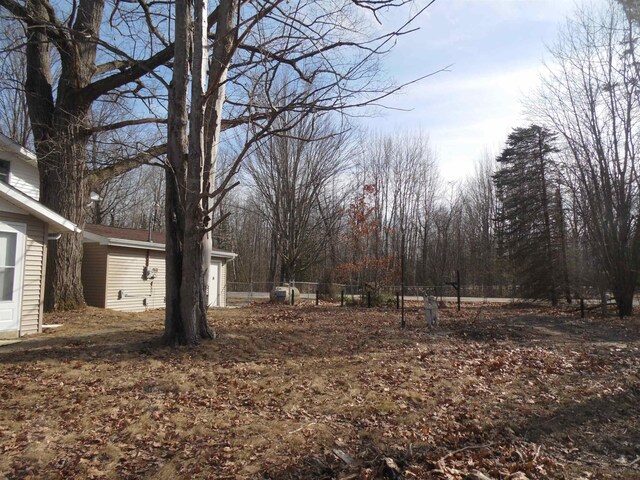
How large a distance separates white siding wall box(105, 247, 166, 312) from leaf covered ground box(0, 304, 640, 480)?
297 inches

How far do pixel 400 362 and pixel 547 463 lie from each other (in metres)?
3.72

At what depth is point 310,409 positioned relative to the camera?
550 cm

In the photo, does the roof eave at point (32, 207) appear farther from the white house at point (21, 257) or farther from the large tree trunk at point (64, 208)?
the large tree trunk at point (64, 208)

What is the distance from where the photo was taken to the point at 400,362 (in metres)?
7.84

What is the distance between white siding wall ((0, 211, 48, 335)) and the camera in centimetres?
932

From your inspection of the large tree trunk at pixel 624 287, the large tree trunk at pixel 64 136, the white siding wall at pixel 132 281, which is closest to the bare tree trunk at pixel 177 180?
the large tree trunk at pixel 64 136

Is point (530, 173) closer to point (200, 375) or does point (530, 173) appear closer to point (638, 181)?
point (638, 181)

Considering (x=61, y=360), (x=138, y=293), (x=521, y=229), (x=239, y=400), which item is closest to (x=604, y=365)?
(x=239, y=400)

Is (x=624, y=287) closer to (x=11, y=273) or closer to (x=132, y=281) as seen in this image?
(x=132, y=281)

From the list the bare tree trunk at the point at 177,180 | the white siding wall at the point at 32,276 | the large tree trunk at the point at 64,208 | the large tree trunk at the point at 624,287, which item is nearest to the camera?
the bare tree trunk at the point at 177,180

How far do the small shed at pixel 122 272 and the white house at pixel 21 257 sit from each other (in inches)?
250

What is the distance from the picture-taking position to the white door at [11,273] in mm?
8984

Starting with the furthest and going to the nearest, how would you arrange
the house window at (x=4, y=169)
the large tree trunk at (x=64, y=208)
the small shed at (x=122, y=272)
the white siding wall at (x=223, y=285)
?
the white siding wall at (x=223, y=285), the small shed at (x=122, y=272), the house window at (x=4, y=169), the large tree trunk at (x=64, y=208)

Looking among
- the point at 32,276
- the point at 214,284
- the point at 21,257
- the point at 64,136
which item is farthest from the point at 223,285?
the point at 21,257
